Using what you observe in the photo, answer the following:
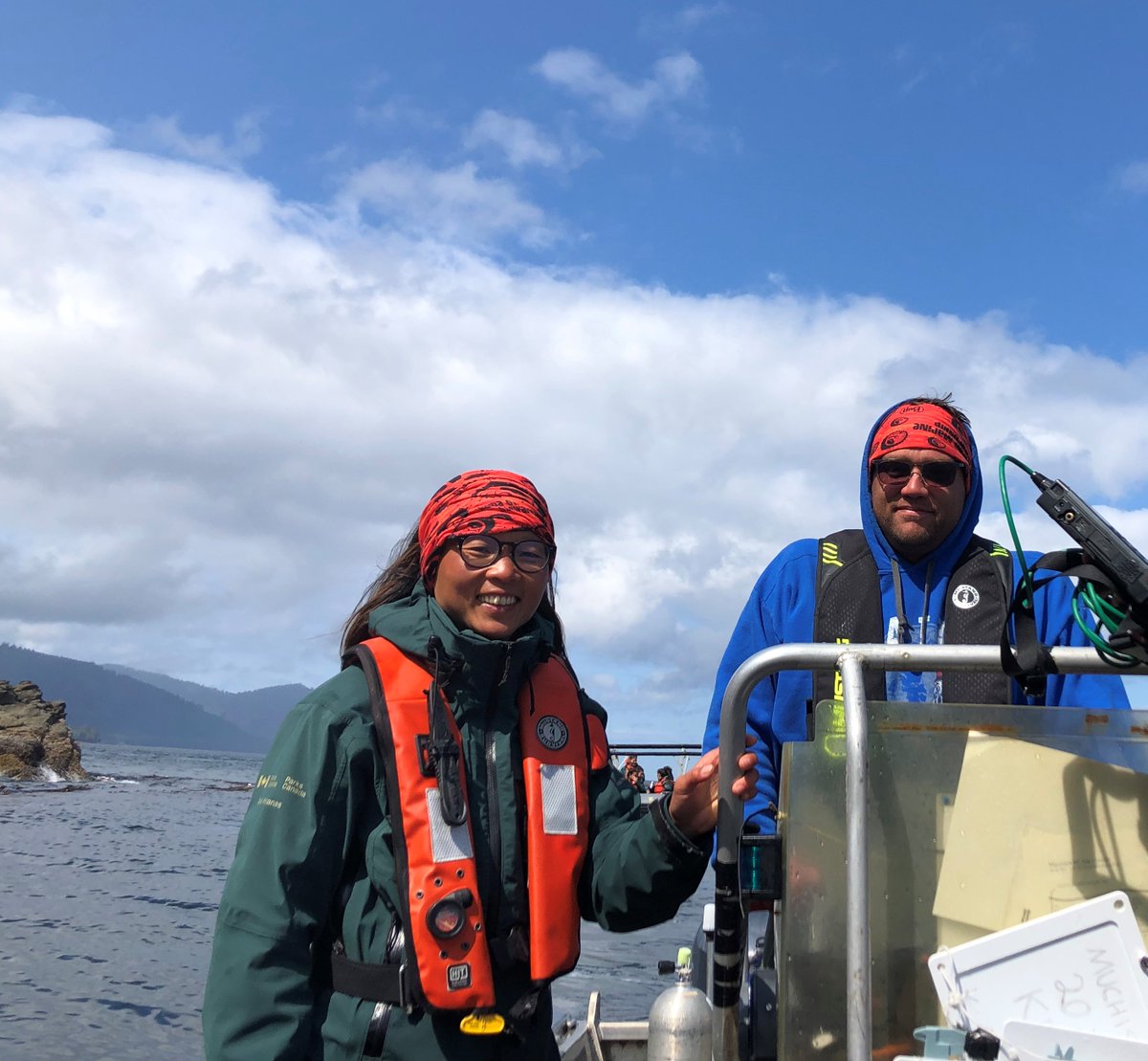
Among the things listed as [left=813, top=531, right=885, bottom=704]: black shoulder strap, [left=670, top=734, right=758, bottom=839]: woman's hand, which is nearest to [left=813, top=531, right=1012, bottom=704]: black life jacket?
[left=813, top=531, right=885, bottom=704]: black shoulder strap

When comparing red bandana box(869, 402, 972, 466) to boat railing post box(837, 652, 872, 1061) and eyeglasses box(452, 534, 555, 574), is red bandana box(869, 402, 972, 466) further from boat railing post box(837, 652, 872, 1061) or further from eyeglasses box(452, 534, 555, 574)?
boat railing post box(837, 652, 872, 1061)

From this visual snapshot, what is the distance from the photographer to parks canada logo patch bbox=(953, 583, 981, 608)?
2.93 meters

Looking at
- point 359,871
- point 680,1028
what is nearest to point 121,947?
point 680,1028

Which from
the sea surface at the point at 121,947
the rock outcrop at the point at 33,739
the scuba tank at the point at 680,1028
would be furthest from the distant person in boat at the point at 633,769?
the rock outcrop at the point at 33,739

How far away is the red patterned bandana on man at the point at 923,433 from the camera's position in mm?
3061

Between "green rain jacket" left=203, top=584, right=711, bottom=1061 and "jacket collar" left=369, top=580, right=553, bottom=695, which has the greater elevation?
"jacket collar" left=369, top=580, right=553, bottom=695

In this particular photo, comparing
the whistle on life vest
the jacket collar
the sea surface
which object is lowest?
the sea surface

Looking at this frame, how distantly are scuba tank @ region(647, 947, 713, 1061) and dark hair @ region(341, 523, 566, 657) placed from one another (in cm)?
→ 108

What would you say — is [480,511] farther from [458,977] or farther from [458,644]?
[458,977]

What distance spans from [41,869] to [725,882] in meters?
26.4

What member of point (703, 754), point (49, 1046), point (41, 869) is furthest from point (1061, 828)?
point (41, 869)

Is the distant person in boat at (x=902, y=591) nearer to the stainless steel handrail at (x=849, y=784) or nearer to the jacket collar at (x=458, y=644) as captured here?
the jacket collar at (x=458, y=644)

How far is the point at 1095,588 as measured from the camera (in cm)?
179

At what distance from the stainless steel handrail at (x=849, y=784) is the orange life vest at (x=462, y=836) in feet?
1.79
